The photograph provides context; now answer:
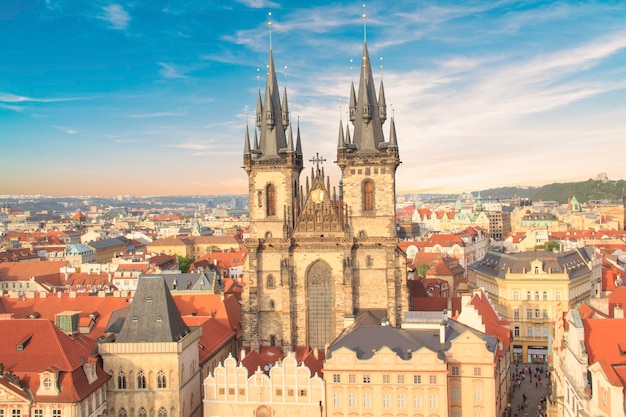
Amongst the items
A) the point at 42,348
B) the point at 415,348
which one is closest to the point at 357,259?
the point at 415,348

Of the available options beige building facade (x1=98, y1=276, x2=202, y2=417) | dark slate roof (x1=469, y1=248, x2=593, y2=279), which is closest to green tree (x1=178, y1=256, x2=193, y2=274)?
dark slate roof (x1=469, y1=248, x2=593, y2=279)

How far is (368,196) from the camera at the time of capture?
3022 inches

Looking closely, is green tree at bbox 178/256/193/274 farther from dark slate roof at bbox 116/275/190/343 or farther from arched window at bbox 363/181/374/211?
dark slate roof at bbox 116/275/190/343

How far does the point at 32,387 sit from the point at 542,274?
72.5 meters

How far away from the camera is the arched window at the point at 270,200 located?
78238 mm

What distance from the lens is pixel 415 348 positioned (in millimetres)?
57125

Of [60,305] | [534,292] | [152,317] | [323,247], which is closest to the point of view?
[152,317]

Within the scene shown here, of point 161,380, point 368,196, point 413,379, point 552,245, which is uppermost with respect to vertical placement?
point 368,196

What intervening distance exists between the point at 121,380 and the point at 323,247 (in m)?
27.5

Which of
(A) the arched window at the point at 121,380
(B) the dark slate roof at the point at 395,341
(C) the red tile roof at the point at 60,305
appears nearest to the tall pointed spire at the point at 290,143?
(B) the dark slate roof at the point at 395,341

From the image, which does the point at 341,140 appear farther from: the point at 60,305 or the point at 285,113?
the point at 60,305

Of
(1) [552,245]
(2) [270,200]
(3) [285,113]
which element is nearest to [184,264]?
(1) [552,245]

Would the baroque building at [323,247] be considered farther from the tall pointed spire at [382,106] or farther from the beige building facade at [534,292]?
the beige building facade at [534,292]

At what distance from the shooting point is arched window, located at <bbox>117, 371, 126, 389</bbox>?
58125 mm
